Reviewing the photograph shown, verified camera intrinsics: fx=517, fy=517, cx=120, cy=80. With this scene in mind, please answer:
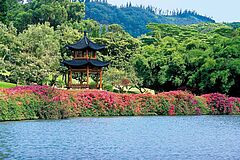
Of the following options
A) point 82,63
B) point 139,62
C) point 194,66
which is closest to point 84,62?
point 82,63

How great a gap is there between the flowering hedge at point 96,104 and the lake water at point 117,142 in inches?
201

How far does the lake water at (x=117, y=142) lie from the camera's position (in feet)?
60.6

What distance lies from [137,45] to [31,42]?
1938cm

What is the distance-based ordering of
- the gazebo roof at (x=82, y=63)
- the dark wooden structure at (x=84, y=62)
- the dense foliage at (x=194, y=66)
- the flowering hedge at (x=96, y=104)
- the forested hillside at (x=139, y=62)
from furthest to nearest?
the forested hillside at (x=139, y=62) < the dense foliage at (x=194, y=66) < the dark wooden structure at (x=84, y=62) < the gazebo roof at (x=82, y=63) < the flowering hedge at (x=96, y=104)

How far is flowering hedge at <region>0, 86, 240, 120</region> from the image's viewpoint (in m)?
33.7

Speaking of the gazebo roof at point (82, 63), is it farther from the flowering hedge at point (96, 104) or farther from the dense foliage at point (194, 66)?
→ the dense foliage at point (194, 66)

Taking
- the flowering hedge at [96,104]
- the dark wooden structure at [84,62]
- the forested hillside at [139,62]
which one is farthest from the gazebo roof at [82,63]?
the flowering hedge at [96,104]

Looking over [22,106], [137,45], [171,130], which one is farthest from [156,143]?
[137,45]

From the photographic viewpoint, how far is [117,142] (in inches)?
875

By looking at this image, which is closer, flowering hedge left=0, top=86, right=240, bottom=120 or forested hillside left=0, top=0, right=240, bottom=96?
flowering hedge left=0, top=86, right=240, bottom=120

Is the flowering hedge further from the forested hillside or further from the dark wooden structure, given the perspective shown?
the dark wooden structure

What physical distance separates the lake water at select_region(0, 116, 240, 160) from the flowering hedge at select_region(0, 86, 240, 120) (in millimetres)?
5094

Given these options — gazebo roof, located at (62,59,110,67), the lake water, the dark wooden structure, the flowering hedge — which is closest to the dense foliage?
the flowering hedge

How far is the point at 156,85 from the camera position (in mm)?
60906
